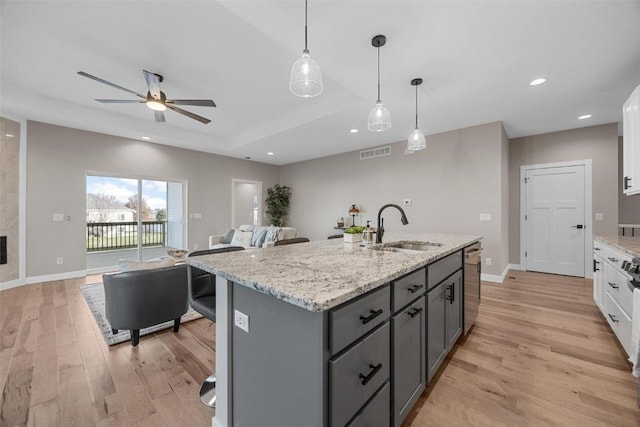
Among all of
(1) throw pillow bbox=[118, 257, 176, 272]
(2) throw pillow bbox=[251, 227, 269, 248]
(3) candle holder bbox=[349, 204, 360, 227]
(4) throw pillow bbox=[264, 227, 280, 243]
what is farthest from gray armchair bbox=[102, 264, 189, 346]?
(3) candle holder bbox=[349, 204, 360, 227]

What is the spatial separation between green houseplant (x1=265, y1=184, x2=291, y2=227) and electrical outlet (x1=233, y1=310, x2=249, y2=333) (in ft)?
21.2

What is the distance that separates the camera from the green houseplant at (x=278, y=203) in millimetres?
7586

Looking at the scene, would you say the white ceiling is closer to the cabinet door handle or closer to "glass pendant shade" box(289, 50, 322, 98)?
"glass pendant shade" box(289, 50, 322, 98)

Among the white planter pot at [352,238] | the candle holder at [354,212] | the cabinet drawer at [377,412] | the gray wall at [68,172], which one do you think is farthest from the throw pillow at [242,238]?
the cabinet drawer at [377,412]

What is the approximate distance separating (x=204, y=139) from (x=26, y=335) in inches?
171

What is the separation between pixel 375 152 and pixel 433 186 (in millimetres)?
1539

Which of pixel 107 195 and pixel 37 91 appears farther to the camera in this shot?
pixel 107 195

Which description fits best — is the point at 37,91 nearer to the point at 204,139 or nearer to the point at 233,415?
the point at 204,139

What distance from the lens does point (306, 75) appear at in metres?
1.68

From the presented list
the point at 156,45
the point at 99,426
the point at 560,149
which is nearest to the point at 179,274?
the point at 99,426

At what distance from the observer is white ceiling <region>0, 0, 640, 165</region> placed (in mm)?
2029

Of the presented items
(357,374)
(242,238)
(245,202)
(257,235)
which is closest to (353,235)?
(357,374)

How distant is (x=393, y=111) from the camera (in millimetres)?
3842

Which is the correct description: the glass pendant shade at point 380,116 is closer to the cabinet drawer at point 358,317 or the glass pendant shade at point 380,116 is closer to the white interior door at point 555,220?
the cabinet drawer at point 358,317
